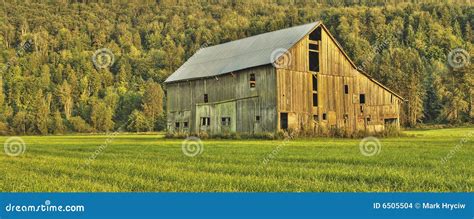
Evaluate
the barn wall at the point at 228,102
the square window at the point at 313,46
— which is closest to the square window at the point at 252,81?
the barn wall at the point at 228,102

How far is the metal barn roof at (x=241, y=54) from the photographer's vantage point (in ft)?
166

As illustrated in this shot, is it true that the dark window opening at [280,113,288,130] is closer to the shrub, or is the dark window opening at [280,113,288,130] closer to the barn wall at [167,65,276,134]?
the barn wall at [167,65,276,134]

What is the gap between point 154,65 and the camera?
489 feet

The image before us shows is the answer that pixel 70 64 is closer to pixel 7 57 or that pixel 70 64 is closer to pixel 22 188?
pixel 7 57

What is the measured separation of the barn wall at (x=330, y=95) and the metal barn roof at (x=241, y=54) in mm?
1785

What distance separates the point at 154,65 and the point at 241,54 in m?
97.2

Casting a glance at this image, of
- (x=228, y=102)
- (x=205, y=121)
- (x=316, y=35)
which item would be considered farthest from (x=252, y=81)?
(x=316, y=35)

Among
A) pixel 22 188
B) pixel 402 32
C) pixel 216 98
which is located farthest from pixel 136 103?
pixel 22 188

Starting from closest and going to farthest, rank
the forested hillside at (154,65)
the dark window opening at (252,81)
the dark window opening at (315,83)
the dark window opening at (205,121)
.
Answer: the dark window opening at (252,81)
the dark window opening at (315,83)
the dark window opening at (205,121)
the forested hillside at (154,65)

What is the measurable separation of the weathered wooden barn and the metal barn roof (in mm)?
151

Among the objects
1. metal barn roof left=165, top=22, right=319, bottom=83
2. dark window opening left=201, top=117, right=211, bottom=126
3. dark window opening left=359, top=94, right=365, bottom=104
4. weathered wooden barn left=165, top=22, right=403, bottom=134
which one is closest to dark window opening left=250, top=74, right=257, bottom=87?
weathered wooden barn left=165, top=22, right=403, bottom=134

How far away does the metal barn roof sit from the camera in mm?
50469

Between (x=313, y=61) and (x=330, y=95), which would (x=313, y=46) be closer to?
(x=313, y=61)

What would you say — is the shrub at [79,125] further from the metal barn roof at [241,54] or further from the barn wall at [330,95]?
the barn wall at [330,95]
